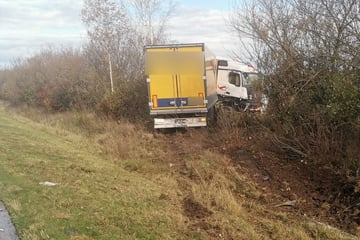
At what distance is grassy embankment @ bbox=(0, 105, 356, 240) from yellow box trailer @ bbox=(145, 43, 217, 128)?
3078 millimetres

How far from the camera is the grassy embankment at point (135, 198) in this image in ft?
17.9

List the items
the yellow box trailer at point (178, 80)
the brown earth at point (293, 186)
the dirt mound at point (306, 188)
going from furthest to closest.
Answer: the yellow box trailer at point (178, 80) < the dirt mound at point (306, 188) < the brown earth at point (293, 186)

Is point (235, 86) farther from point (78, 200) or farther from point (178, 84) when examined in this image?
point (78, 200)

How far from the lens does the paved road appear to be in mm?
4859

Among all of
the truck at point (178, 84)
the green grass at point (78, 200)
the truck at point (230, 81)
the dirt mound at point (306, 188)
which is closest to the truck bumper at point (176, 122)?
the truck at point (178, 84)

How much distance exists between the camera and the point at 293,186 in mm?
8609

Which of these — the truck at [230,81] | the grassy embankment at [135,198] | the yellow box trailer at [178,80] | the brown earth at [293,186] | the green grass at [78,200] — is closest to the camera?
the green grass at [78,200]

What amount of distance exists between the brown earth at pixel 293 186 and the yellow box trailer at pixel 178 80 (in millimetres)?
3471

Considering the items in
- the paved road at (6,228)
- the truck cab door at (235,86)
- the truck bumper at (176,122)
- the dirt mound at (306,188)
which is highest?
the truck cab door at (235,86)

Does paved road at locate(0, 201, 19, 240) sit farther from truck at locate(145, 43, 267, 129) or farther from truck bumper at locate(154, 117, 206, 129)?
truck bumper at locate(154, 117, 206, 129)

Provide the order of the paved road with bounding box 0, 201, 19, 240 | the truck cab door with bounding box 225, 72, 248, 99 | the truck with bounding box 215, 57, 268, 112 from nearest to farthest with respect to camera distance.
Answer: the paved road with bounding box 0, 201, 19, 240 < the truck with bounding box 215, 57, 268, 112 < the truck cab door with bounding box 225, 72, 248, 99

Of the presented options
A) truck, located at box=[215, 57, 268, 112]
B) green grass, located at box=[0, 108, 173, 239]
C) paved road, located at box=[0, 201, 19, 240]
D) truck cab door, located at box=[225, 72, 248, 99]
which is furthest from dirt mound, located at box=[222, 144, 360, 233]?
truck cab door, located at box=[225, 72, 248, 99]

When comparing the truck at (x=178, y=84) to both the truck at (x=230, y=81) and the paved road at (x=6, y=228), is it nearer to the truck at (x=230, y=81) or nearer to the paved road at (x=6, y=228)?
the truck at (x=230, y=81)

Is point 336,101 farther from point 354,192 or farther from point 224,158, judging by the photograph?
point 224,158
